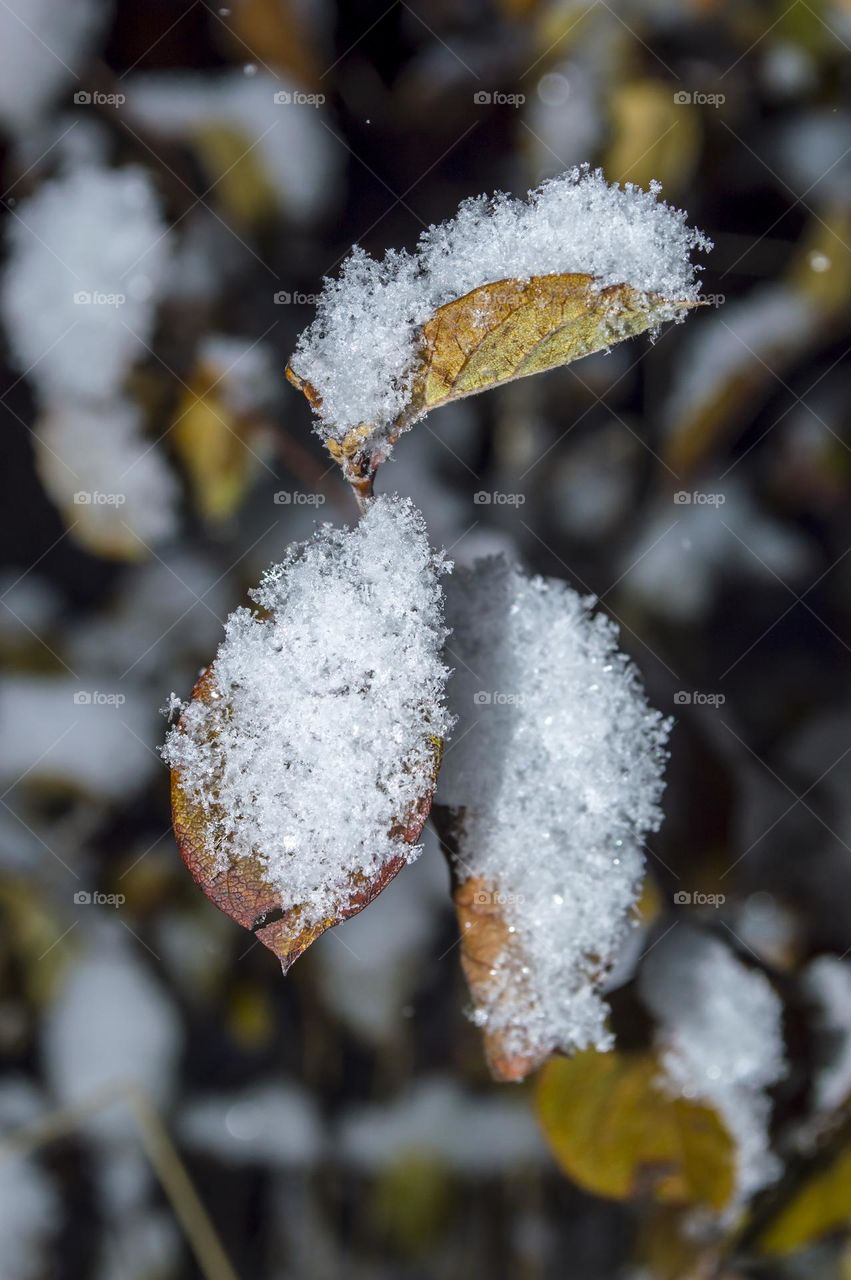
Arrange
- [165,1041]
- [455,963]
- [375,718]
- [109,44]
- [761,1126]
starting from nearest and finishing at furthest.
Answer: [375,718]
[761,1126]
[109,44]
[455,963]
[165,1041]

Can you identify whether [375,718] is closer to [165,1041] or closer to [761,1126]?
[761,1126]

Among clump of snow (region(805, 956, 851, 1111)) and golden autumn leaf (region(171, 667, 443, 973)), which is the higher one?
golden autumn leaf (region(171, 667, 443, 973))

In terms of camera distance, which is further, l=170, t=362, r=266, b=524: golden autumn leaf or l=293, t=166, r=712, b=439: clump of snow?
l=170, t=362, r=266, b=524: golden autumn leaf

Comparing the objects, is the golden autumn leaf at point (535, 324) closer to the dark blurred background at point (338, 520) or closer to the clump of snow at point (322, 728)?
the clump of snow at point (322, 728)

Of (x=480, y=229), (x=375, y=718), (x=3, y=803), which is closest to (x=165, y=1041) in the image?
(x=3, y=803)

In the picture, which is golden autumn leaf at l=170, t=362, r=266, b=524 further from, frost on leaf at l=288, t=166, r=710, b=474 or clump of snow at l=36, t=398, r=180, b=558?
frost on leaf at l=288, t=166, r=710, b=474

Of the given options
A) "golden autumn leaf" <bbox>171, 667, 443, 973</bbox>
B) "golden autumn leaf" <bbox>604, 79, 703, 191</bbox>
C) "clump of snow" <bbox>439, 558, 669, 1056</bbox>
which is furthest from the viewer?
"golden autumn leaf" <bbox>604, 79, 703, 191</bbox>

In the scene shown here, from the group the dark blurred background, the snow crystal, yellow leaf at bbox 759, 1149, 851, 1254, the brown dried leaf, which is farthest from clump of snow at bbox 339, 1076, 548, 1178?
the snow crystal
